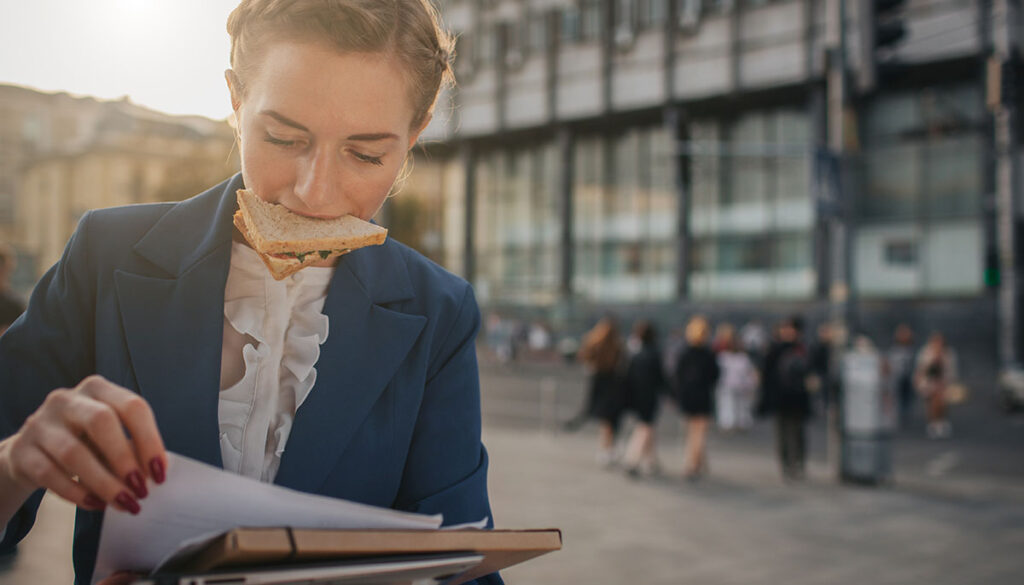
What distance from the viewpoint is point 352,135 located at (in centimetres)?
126

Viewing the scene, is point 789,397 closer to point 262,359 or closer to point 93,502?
point 262,359

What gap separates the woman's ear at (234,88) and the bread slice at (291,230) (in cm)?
16

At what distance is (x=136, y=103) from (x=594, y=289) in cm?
3434

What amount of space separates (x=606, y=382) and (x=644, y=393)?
0.81 metres

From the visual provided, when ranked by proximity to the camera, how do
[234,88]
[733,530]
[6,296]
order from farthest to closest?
[733,530]
[6,296]
[234,88]

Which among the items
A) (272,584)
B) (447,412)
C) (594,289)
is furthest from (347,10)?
(594,289)

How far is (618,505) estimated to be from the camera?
873cm

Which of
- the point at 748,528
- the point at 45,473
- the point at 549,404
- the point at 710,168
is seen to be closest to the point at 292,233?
the point at 45,473

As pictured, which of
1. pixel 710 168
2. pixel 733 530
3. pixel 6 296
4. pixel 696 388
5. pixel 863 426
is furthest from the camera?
pixel 710 168

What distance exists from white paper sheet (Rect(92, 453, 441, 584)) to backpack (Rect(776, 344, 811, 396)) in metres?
10.4

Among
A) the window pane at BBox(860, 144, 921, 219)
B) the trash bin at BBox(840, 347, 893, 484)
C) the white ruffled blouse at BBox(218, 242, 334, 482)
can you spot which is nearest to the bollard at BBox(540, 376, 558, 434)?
Answer: the trash bin at BBox(840, 347, 893, 484)

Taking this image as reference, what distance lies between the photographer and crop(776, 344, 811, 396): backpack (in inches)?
419

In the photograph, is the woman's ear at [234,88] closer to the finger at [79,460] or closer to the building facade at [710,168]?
the finger at [79,460]

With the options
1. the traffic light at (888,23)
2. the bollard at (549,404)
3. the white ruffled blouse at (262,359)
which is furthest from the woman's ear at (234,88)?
the bollard at (549,404)
